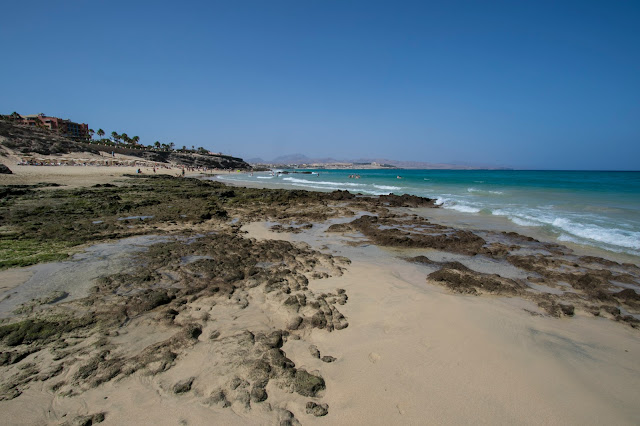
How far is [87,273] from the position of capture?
6.14 metres

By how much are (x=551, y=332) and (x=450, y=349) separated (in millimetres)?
1957

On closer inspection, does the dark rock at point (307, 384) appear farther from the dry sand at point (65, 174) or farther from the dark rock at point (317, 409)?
the dry sand at point (65, 174)

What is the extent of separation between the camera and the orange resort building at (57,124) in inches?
3022

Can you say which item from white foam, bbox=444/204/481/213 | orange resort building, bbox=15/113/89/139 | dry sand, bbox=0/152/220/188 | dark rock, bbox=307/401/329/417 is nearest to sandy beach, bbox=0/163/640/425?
dark rock, bbox=307/401/329/417

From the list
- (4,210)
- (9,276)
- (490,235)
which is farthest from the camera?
(4,210)

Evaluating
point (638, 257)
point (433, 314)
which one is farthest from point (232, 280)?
point (638, 257)

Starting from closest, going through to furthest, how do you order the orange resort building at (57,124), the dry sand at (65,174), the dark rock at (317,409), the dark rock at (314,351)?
the dark rock at (317,409)
the dark rock at (314,351)
the dry sand at (65,174)
the orange resort building at (57,124)

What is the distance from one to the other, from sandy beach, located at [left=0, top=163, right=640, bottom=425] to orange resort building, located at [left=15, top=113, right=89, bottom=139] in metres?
98.1

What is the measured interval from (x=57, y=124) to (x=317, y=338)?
114 m

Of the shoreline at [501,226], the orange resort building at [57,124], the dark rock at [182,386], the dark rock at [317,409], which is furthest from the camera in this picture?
the orange resort building at [57,124]

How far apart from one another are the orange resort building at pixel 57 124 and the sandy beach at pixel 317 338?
98.1 meters

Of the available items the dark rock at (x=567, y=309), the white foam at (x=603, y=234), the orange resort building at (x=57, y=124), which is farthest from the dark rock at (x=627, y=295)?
the orange resort building at (x=57, y=124)

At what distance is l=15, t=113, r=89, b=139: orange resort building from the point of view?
76.8 m

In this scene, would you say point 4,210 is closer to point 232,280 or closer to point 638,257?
point 232,280
